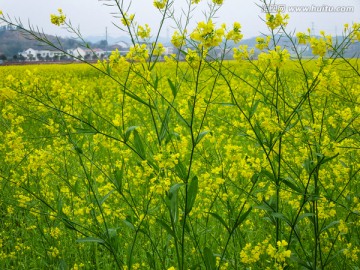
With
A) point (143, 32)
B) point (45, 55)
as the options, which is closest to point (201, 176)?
point (143, 32)

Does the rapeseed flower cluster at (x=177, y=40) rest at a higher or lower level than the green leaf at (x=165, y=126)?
higher

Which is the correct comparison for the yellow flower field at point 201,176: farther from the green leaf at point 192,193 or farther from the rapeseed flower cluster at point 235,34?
the rapeseed flower cluster at point 235,34

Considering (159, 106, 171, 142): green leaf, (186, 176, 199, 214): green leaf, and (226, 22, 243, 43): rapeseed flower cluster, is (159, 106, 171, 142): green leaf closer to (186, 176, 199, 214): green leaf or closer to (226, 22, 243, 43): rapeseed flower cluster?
(186, 176, 199, 214): green leaf

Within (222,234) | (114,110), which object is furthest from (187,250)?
(114,110)

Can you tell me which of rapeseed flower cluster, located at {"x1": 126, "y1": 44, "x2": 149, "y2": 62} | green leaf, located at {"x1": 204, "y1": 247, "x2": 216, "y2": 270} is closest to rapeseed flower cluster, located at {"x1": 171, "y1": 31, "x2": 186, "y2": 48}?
rapeseed flower cluster, located at {"x1": 126, "y1": 44, "x2": 149, "y2": 62}

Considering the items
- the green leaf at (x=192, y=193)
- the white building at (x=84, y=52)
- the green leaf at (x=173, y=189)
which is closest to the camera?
the green leaf at (x=173, y=189)

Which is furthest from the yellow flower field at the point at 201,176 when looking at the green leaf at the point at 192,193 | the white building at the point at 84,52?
the white building at the point at 84,52

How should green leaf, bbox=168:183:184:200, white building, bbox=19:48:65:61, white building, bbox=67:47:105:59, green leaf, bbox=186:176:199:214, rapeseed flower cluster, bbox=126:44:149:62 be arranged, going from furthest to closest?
1. white building, bbox=19:48:65:61
2. rapeseed flower cluster, bbox=126:44:149:62
3. white building, bbox=67:47:105:59
4. green leaf, bbox=186:176:199:214
5. green leaf, bbox=168:183:184:200

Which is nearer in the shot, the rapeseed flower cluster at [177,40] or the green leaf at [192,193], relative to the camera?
the green leaf at [192,193]

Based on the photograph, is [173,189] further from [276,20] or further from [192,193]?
[276,20]

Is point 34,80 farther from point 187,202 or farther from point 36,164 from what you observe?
point 187,202

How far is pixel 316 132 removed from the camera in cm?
179

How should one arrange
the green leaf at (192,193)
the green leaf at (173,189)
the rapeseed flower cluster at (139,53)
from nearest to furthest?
the green leaf at (173,189) → the green leaf at (192,193) → the rapeseed flower cluster at (139,53)

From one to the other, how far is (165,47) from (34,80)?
2.15ft
